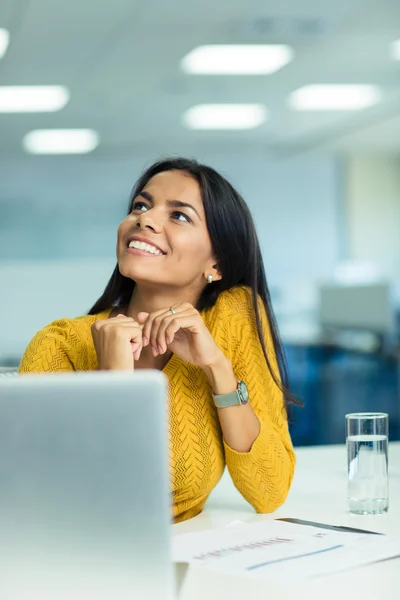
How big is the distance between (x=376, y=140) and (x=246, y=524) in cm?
852

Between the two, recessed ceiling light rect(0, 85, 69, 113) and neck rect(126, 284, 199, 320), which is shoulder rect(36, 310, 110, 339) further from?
recessed ceiling light rect(0, 85, 69, 113)

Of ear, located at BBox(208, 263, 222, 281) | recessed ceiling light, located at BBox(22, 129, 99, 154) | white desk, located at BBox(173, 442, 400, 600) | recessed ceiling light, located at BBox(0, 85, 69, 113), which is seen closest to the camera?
white desk, located at BBox(173, 442, 400, 600)

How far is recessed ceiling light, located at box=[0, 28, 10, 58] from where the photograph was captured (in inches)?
218

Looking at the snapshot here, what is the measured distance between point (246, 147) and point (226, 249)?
8.40 metres

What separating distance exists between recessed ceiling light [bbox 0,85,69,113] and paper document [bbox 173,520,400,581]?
20.1ft

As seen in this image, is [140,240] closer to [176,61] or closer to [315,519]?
[315,519]

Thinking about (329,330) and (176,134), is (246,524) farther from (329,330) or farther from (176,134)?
(176,134)

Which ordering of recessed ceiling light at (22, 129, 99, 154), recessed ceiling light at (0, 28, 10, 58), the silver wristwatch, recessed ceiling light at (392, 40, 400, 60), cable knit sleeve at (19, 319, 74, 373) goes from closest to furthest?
1. the silver wristwatch
2. cable knit sleeve at (19, 319, 74, 373)
3. recessed ceiling light at (0, 28, 10, 58)
4. recessed ceiling light at (392, 40, 400, 60)
5. recessed ceiling light at (22, 129, 99, 154)

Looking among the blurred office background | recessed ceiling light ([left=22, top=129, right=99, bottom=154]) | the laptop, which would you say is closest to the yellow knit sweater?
the blurred office background

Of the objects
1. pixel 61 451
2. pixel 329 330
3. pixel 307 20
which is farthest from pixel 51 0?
pixel 61 451

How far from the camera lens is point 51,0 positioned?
196 inches

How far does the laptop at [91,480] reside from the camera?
77 cm

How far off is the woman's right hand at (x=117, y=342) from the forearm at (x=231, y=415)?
14cm

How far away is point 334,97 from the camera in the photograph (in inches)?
290
